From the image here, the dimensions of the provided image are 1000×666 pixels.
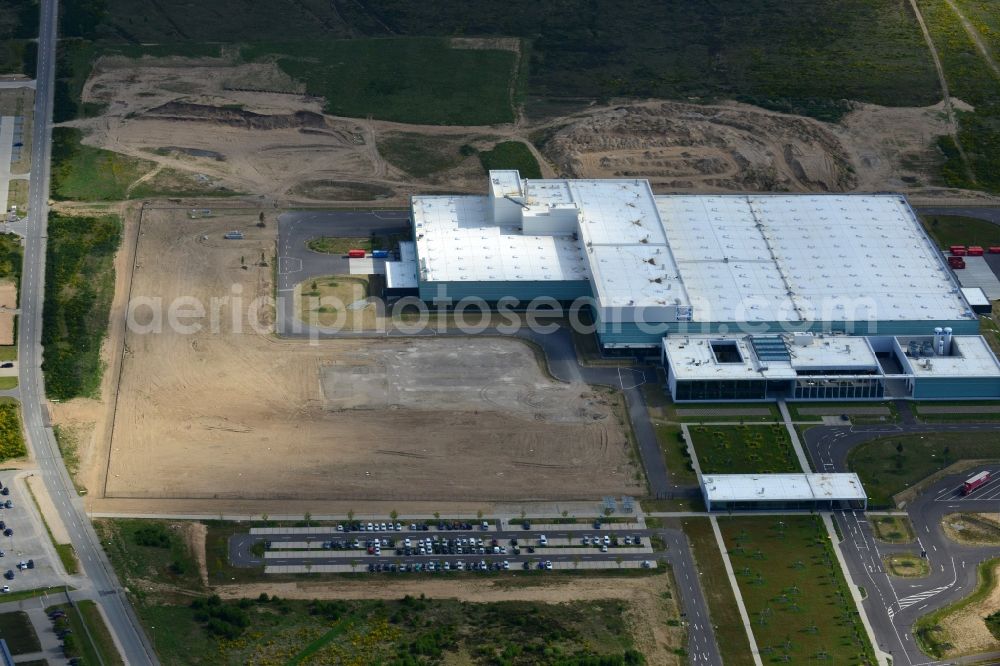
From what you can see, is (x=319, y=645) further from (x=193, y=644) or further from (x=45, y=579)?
(x=45, y=579)

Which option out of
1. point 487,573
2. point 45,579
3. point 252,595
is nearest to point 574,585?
point 487,573

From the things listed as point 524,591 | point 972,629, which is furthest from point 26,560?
point 972,629

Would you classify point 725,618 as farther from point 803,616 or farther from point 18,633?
point 18,633

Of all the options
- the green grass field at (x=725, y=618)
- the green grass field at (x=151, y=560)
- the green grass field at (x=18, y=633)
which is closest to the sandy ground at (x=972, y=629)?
the green grass field at (x=725, y=618)

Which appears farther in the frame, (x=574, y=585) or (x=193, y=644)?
(x=574, y=585)

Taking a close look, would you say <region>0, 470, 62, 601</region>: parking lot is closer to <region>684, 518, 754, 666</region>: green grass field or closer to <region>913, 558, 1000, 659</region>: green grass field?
<region>684, 518, 754, 666</region>: green grass field

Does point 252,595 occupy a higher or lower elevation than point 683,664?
higher

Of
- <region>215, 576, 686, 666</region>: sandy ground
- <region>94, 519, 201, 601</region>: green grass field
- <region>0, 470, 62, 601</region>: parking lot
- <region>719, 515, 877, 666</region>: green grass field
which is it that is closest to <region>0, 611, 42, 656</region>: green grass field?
<region>0, 470, 62, 601</region>: parking lot
